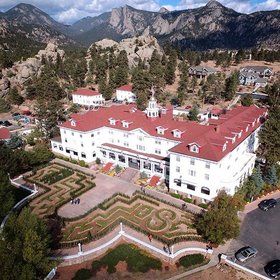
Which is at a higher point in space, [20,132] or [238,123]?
[238,123]

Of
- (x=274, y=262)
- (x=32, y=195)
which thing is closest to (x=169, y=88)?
(x=32, y=195)

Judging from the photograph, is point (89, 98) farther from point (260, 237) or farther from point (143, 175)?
point (260, 237)

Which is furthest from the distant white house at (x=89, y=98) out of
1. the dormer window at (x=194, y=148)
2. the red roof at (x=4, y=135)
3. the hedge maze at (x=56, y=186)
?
the dormer window at (x=194, y=148)

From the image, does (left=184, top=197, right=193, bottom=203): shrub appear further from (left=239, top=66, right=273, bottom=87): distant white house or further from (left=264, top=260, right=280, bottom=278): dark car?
(left=239, top=66, right=273, bottom=87): distant white house

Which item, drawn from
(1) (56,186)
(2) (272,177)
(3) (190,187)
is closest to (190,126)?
(3) (190,187)

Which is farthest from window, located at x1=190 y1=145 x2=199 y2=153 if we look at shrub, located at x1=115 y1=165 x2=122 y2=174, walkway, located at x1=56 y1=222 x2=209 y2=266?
shrub, located at x1=115 y1=165 x2=122 y2=174

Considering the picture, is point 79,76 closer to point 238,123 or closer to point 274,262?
point 238,123
